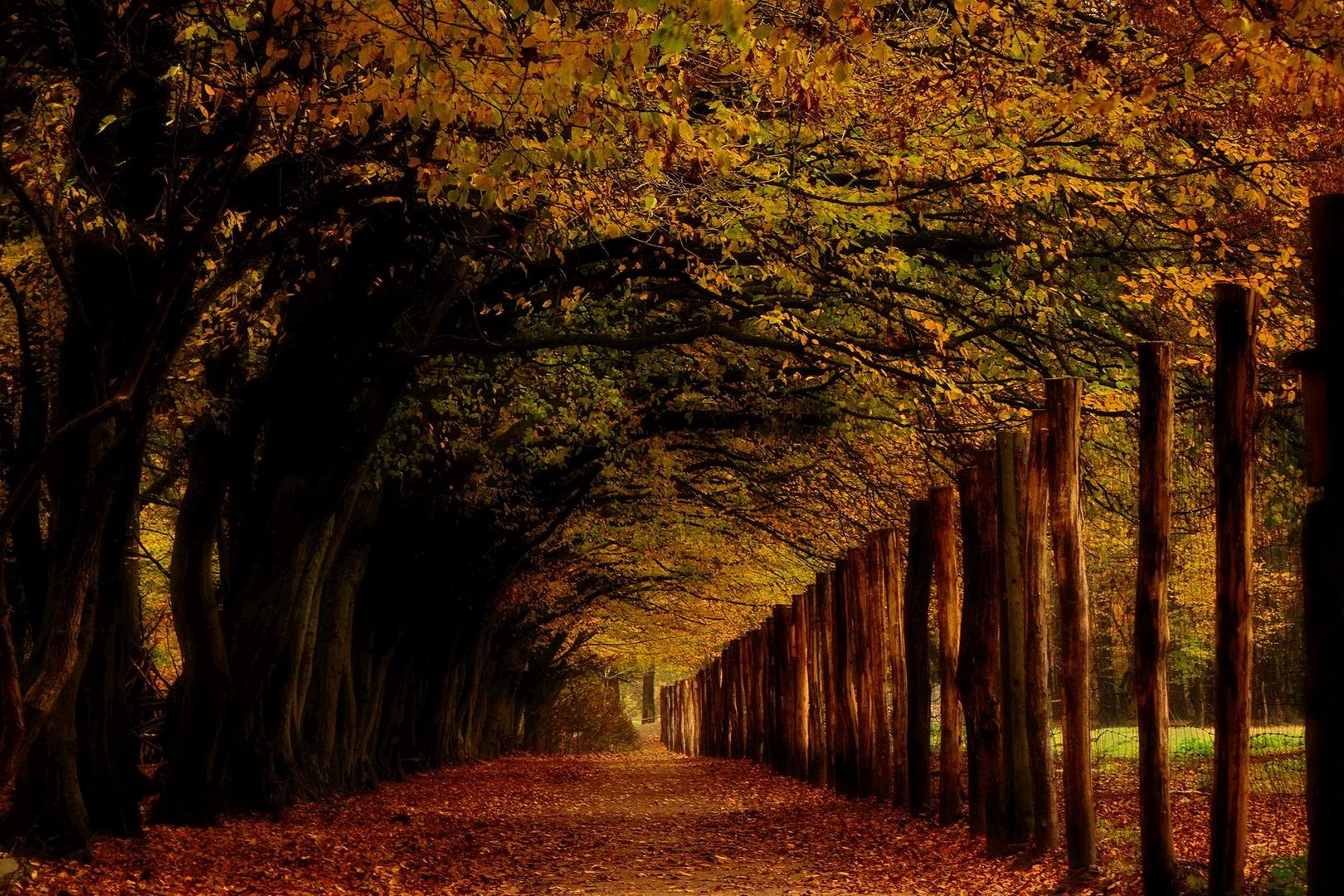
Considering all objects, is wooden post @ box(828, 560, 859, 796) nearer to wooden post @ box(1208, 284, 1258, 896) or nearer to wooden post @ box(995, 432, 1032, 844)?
wooden post @ box(995, 432, 1032, 844)

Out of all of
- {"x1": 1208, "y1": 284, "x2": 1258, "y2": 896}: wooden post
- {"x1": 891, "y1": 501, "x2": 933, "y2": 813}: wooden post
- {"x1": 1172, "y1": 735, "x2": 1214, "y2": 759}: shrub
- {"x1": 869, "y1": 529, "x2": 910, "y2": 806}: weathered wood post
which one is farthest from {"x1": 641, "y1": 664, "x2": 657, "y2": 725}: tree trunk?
{"x1": 1208, "y1": 284, "x2": 1258, "y2": 896}: wooden post

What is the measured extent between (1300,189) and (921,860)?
6099mm

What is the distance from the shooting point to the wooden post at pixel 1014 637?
390 inches

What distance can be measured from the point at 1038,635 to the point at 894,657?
562 centimetres

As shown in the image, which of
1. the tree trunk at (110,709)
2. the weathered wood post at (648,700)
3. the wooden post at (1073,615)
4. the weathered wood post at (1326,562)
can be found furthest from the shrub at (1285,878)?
the weathered wood post at (648,700)

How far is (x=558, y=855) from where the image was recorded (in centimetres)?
1220

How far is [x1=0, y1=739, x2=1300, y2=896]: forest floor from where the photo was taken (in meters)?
9.02

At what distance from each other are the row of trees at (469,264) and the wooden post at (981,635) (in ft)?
4.83

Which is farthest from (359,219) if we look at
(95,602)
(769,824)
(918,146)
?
(769,824)

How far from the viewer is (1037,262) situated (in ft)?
42.8

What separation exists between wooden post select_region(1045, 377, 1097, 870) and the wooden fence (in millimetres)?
15

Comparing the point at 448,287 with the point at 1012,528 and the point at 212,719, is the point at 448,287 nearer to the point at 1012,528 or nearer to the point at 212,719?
the point at 212,719

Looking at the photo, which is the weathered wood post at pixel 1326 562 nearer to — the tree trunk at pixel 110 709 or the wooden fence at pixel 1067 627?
the wooden fence at pixel 1067 627

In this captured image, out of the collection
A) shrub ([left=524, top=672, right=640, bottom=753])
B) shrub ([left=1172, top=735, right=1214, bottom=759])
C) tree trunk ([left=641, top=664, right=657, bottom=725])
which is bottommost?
tree trunk ([left=641, top=664, right=657, bottom=725])
